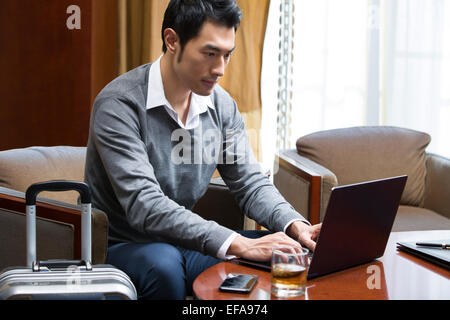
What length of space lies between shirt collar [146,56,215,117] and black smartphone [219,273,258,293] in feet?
2.22

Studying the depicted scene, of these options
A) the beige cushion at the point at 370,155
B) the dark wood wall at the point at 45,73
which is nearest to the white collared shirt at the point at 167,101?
the beige cushion at the point at 370,155

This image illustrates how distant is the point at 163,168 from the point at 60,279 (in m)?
0.61

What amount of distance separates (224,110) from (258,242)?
2.24 feet

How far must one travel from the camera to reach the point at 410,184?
2939 millimetres

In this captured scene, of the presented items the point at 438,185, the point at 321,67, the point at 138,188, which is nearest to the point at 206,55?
the point at 138,188

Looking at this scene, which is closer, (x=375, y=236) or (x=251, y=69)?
(x=375, y=236)

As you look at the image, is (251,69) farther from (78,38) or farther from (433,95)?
(433,95)

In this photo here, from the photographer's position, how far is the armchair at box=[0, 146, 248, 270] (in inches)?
63.3

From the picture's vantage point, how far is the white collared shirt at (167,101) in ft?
5.73

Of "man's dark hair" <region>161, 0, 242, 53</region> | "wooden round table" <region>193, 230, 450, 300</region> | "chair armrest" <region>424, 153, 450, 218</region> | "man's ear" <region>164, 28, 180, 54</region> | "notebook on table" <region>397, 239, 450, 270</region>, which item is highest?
"man's dark hair" <region>161, 0, 242, 53</region>

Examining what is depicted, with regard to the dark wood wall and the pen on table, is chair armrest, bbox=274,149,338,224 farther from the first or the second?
the dark wood wall

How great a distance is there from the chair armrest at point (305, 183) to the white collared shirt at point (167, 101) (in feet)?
2.44

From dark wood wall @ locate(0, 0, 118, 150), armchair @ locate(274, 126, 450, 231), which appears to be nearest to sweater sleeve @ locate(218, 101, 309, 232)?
armchair @ locate(274, 126, 450, 231)
